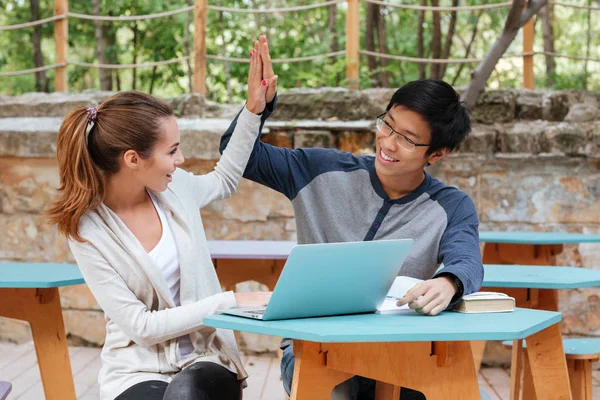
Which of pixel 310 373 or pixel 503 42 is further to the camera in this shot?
pixel 503 42

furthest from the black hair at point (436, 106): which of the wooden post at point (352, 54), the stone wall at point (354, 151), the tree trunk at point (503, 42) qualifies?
the wooden post at point (352, 54)

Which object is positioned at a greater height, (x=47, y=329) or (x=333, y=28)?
(x=333, y=28)

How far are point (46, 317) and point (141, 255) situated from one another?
0.89 meters

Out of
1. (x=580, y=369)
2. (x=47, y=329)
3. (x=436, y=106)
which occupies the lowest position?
(x=580, y=369)

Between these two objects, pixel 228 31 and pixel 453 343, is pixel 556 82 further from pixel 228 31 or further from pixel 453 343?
pixel 453 343

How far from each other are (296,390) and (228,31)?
20.9 feet

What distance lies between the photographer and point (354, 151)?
4871 millimetres

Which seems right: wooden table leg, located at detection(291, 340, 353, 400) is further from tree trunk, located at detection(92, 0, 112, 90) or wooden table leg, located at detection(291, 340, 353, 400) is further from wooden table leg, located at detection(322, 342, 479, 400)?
tree trunk, located at detection(92, 0, 112, 90)

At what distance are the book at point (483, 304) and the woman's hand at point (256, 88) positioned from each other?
0.80 meters

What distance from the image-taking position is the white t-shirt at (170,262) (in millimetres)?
2208

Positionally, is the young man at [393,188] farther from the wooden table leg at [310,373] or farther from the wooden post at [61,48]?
the wooden post at [61,48]

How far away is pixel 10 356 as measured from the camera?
4934mm

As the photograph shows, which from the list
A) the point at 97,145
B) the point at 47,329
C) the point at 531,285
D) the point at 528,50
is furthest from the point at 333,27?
the point at 97,145

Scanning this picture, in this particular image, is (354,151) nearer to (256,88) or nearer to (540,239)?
(540,239)
